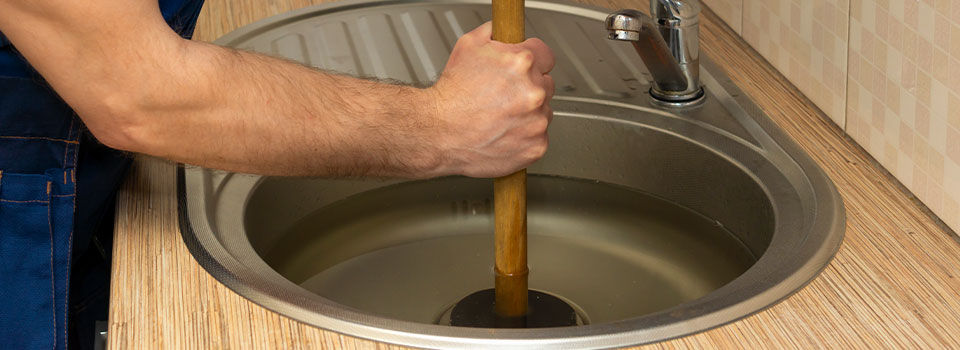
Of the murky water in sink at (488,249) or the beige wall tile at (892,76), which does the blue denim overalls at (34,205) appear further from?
the beige wall tile at (892,76)

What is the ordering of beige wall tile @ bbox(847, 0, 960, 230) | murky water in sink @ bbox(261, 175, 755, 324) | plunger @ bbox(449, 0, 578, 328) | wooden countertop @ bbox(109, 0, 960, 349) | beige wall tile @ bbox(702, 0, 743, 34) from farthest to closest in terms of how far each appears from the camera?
1. beige wall tile @ bbox(702, 0, 743, 34)
2. murky water in sink @ bbox(261, 175, 755, 324)
3. plunger @ bbox(449, 0, 578, 328)
4. beige wall tile @ bbox(847, 0, 960, 230)
5. wooden countertop @ bbox(109, 0, 960, 349)

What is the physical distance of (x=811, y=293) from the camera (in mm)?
833

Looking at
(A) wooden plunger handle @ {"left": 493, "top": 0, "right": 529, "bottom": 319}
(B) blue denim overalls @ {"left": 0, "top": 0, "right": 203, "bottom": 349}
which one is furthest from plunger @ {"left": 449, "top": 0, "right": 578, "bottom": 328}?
(B) blue denim overalls @ {"left": 0, "top": 0, "right": 203, "bottom": 349}

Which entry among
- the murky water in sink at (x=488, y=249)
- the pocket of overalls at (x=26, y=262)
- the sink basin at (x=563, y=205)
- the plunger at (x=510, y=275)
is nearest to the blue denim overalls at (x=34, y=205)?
the pocket of overalls at (x=26, y=262)

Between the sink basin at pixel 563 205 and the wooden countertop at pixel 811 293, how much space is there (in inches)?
0.9

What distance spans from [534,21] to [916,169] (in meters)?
0.64

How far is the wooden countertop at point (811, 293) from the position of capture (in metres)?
0.79

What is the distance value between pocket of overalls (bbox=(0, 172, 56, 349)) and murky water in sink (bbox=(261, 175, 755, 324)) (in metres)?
0.28

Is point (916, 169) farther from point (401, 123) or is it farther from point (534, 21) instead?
point (534, 21)

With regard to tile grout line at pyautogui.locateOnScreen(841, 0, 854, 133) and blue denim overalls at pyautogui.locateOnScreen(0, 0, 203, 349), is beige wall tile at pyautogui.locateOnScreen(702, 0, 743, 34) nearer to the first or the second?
tile grout line at pyautogui.locateOnScreen(841, 0, 854, 133)

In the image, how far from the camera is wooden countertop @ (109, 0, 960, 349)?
788mm

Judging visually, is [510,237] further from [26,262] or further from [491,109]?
[26,262]

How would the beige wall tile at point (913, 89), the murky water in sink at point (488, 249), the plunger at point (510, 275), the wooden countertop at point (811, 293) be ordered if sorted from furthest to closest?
the murky water in sink at point (488, 249)
the plunger at point (510, 275)
the beige wall tile at point (913, 89)
the wooden countertop at point (811, 293)

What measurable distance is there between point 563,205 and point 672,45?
271mm
